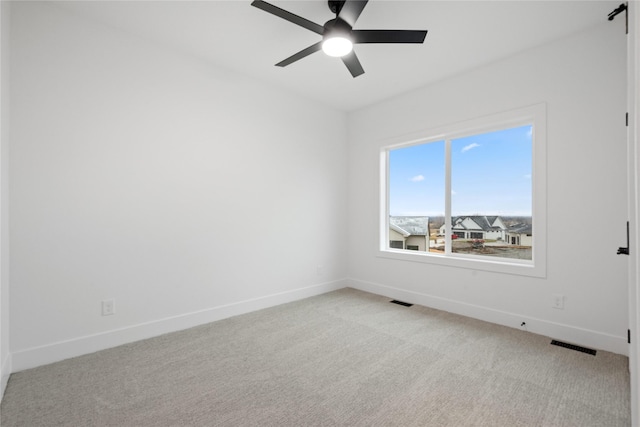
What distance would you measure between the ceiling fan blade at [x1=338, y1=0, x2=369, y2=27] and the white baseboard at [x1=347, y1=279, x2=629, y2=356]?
2987mm

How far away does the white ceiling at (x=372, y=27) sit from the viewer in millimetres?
2311

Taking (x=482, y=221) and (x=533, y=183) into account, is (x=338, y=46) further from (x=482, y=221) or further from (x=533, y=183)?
(x=482, y=221)

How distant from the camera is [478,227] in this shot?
346 cm

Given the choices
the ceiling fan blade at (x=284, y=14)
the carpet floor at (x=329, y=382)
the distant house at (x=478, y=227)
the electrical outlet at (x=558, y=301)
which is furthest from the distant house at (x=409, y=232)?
the ceiling fan blade at (x=284, y=14)

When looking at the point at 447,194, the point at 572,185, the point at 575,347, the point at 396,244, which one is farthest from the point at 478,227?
the point at 575,347

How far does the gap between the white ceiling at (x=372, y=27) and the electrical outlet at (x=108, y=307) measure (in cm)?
235

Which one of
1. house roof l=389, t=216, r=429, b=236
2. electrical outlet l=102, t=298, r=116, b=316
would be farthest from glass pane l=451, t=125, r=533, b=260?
electrical outlet l=102, t=298, r=116, b=316

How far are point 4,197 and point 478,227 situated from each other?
4.21 metres

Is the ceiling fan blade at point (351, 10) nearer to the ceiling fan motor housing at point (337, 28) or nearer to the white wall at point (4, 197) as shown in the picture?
the ceiling fan motor housing at point (337, 28)

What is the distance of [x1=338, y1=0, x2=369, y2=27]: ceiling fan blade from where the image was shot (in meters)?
1.92

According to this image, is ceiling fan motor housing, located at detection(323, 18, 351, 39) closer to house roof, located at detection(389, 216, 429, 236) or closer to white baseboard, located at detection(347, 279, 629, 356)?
house roof, located at detection(389, 216, 429, 236)

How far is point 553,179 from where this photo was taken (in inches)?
109

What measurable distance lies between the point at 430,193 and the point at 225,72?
284cm

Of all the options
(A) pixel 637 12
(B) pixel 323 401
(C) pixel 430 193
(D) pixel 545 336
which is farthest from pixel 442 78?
(B) pixel 323 401
